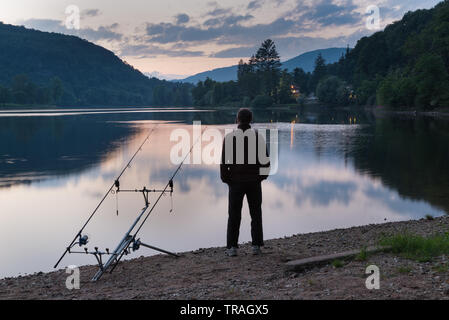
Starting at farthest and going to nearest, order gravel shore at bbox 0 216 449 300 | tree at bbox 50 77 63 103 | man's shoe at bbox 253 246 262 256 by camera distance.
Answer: tree at bbox 50 77 63 103
man's shoe at bbox 253 246 262 256
gravel shore at bbox 0 216 449 300

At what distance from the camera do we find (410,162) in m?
22.5

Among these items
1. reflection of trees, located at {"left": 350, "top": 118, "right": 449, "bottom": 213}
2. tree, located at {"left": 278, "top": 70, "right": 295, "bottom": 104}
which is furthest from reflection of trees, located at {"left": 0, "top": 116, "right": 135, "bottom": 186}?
tree, located at {"left": 278, "top": 70, "right": 295, "bottom": 104}

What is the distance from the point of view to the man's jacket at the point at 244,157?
674cm

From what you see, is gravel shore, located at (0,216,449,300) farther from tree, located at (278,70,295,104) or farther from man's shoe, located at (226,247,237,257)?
tree, located at (278,70,295,104)

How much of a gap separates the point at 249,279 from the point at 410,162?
1928 centimetres

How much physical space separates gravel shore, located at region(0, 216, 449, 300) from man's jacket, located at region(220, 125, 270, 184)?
1456 mm

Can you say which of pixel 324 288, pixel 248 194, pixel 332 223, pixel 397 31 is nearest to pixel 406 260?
pixel 324 288

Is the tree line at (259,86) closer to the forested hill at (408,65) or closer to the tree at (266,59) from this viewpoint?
the tree at (266,59)

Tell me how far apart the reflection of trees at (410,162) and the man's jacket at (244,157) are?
8.53 metres


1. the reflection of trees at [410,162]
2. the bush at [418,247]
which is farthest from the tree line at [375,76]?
the bush at [418,247]

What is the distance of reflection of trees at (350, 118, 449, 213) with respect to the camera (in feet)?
51.2
